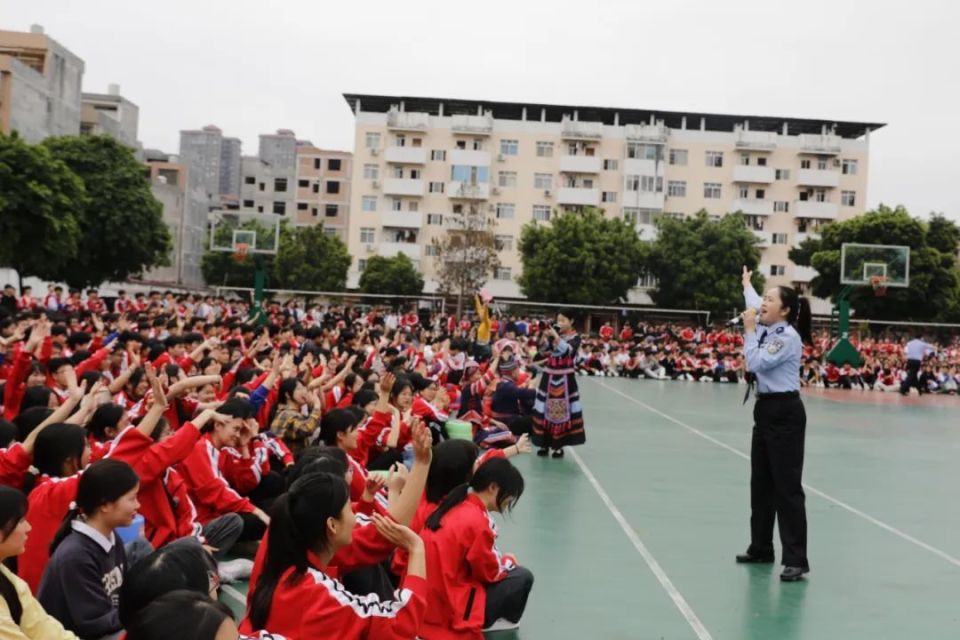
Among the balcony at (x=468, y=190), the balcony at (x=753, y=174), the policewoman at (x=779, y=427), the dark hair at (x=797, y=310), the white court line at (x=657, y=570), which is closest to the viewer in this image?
the white court line at (x=657, y=570)

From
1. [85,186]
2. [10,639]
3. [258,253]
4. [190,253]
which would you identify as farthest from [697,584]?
[190,253]

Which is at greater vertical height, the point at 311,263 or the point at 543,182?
the point at 543,182

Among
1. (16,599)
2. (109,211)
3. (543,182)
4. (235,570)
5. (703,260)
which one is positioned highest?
(543,182)

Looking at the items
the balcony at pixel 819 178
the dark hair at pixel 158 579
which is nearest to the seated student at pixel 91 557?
the dark hair at pixel 158 579

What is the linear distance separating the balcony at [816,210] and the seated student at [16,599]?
49.2m

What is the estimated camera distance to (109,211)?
2853 cm

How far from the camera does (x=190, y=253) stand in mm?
54938

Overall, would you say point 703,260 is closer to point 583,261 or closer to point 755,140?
point 583,261

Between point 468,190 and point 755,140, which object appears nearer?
point 468,190

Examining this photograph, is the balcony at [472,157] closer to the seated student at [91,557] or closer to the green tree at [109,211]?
the green tree at [109,211]

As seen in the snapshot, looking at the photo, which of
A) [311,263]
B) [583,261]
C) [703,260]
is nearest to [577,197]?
[583,261]

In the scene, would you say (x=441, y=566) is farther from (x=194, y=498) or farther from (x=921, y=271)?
(x=921, y=271)

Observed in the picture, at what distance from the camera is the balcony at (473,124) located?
47906 mm

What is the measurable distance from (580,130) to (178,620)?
47.6 m
